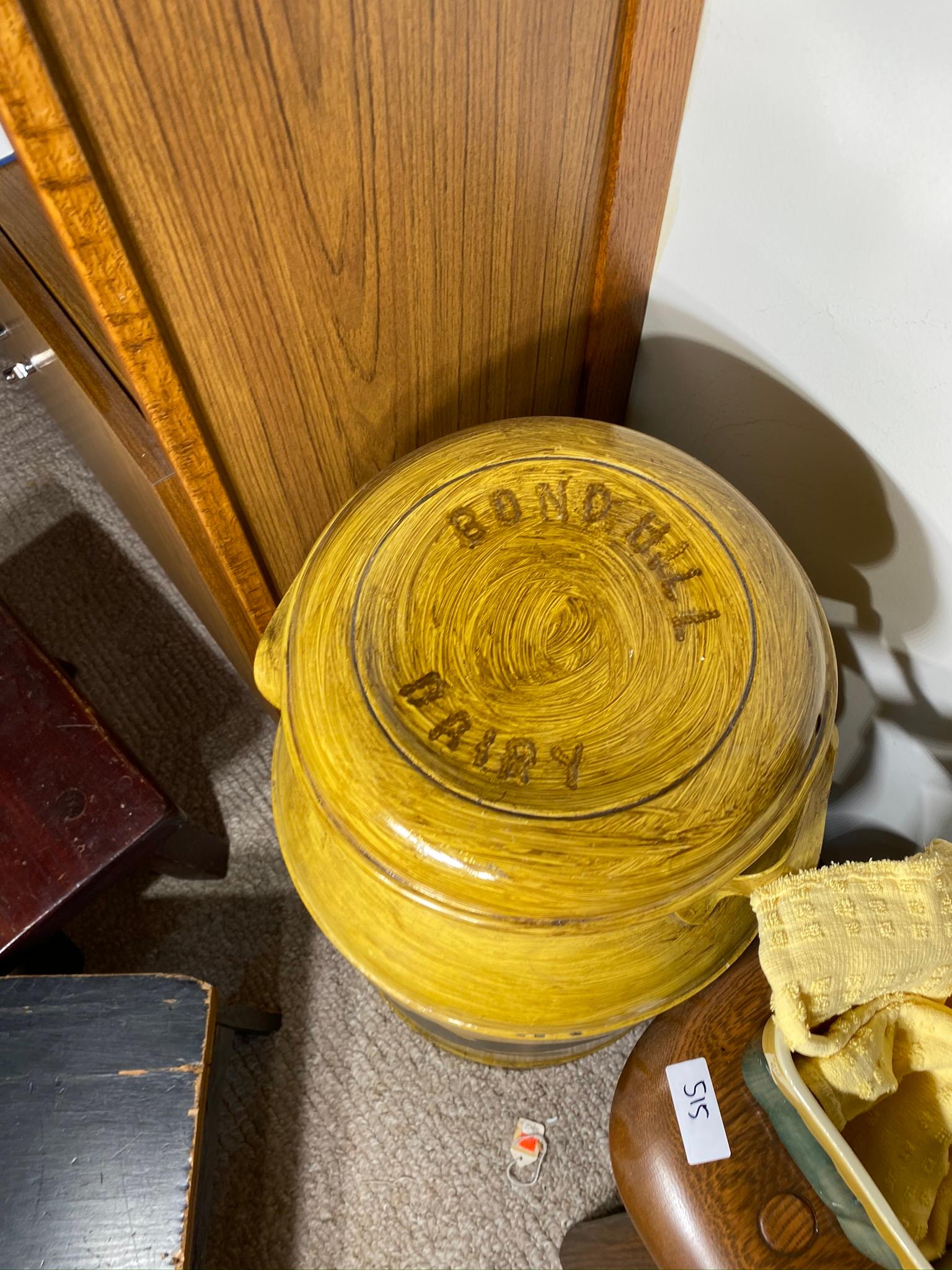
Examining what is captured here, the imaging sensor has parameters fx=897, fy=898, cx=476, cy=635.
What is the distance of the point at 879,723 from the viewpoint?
2.53 feet

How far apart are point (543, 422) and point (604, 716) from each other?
0.22 metres

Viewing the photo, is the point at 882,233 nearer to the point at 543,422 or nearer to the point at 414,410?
the point at 543,422

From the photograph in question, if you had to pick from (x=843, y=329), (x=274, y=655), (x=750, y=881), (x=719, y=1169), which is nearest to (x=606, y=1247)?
(x=719, y=1169)

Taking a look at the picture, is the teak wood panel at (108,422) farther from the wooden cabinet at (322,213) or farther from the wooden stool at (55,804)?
the wooden stool at (55,804)

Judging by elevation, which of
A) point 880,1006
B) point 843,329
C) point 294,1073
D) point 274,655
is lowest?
point 294,1073

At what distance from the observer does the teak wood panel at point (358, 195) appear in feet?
1.37

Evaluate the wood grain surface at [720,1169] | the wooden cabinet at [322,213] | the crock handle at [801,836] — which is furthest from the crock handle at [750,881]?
the wooden cabinet at [322,213]

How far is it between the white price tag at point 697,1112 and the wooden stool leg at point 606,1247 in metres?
0.17

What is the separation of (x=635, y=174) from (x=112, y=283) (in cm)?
38

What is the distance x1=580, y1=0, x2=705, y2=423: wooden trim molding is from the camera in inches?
21.9

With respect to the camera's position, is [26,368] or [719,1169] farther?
[26,368]

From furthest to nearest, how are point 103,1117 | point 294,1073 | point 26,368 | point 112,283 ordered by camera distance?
point 294,1073 < point 26,368 < point 103,1117 < point 112,283

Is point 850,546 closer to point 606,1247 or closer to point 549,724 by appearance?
point 549,724

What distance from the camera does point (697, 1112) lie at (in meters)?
0.59
